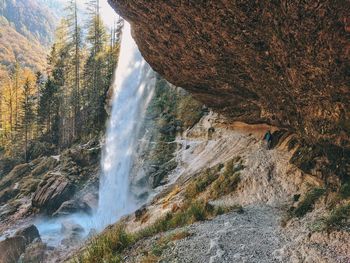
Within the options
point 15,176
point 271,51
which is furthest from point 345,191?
point 15,176

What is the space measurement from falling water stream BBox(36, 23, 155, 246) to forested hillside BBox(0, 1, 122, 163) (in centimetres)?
1019

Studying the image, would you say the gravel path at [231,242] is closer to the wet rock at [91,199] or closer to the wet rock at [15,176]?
the wet rock at [91,199]

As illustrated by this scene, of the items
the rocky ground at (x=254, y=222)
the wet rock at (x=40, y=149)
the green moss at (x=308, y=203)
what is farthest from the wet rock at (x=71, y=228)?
the wet rock at (x=40, y=149)

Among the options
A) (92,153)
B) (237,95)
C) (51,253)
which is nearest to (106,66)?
(92,153)

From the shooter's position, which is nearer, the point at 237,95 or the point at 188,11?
the point at 188,11

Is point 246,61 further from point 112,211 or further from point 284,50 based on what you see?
point 112,211

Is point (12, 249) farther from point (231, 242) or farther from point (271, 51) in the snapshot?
point (271, 51)

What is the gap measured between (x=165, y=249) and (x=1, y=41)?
166 metres

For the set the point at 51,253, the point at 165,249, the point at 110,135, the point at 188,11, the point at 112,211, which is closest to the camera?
A: the point at 165,249

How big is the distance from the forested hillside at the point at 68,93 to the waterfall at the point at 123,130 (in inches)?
397

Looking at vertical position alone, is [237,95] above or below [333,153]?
above

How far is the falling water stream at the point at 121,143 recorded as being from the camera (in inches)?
886

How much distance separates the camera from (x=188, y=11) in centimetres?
825

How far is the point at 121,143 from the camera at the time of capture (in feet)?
85.9
